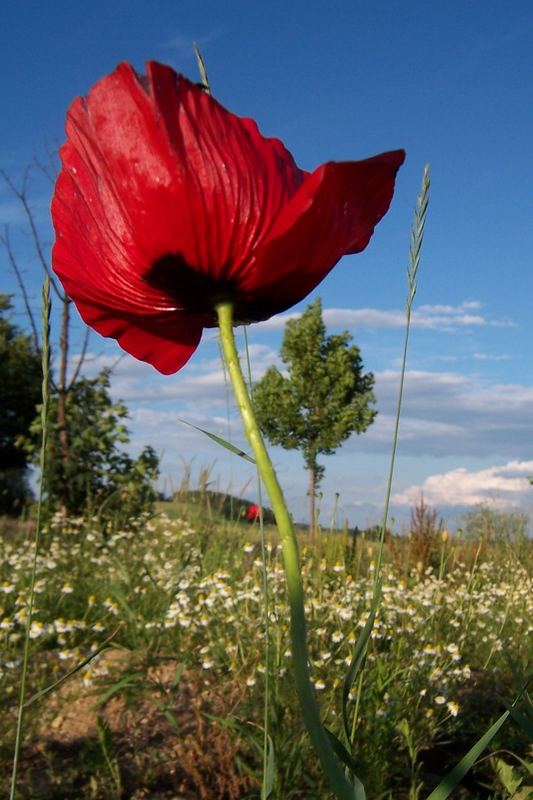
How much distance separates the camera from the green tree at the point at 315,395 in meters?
17.9

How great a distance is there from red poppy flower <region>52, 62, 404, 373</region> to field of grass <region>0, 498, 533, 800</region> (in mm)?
1316

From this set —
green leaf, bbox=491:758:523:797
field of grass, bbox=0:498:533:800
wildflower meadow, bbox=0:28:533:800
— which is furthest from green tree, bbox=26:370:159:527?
green leaf, bbox=491:758:523:797

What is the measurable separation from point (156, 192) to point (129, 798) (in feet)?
7.94

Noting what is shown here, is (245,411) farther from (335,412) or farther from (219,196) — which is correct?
(335,412)

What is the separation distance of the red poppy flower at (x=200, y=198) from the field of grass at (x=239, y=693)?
1.32m

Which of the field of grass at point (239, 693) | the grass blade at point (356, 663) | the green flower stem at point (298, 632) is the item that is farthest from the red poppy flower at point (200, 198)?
the field of grass at point (239, 693)

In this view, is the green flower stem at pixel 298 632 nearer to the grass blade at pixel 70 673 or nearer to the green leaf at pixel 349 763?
the green leaf at pixel 349 763

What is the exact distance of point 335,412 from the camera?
18031 mm

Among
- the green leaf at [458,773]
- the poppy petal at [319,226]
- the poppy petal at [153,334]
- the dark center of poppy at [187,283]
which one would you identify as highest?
the poppy petal at [319,226]

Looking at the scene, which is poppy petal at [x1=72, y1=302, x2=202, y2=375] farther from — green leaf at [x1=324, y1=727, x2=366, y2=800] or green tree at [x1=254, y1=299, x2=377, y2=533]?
green tree at [x1=254, y1=299, x2=377, y2=533]

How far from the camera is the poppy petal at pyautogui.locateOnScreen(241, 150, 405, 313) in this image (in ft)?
2.57

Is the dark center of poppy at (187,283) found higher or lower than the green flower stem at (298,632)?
higher

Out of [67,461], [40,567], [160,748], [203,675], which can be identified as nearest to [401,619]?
[203,675]

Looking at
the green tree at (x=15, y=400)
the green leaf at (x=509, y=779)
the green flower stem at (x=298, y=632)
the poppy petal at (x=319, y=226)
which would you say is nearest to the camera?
the green flower stem at (x=298, y=632)
